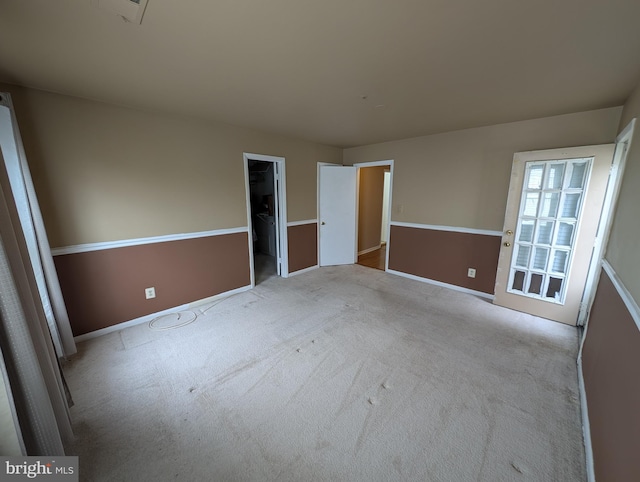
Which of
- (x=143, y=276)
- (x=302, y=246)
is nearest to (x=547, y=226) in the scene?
(x=302, y=246)

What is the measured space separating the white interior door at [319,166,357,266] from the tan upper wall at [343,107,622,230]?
700 millimetres

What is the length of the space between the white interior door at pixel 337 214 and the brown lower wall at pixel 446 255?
86 centimetres

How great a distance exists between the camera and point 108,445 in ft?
4.61

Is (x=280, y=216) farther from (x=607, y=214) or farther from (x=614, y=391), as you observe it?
(x=607, y=214)

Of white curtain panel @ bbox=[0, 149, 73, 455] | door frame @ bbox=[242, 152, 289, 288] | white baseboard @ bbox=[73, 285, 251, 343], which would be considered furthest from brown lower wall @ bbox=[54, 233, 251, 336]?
white curtain panel @ bbox=[0, 149, 73, 455]

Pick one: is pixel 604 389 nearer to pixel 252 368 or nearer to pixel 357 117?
pixel 252 368

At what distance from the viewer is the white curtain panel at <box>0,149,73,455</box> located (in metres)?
1.02

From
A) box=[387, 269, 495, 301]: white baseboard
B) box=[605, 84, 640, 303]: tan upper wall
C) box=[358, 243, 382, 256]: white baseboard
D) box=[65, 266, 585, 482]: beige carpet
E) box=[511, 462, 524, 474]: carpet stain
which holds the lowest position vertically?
box=[511, 462, 524, 474]: carpet stain

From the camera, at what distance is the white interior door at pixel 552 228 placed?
7.97 ft

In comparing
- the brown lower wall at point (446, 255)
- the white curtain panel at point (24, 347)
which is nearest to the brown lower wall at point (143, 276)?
the white curtain panel at point (24, 347)

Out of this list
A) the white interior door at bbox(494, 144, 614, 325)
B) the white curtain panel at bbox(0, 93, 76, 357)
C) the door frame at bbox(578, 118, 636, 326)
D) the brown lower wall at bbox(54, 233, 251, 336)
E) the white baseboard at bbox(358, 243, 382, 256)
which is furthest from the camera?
the white baseboard at bbox(358, 243, 382, 256)

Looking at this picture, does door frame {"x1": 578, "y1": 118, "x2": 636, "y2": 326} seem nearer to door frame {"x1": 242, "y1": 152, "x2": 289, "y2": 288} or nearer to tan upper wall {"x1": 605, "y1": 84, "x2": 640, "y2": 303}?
tan upper wall {"x1": 605, "y1": 84, "x2": 640, "y2": 303}

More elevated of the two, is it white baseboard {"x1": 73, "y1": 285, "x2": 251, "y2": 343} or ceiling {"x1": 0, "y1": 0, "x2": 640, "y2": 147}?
ceiling {"x1": 0, "y1": 0, "x2": 640, "y2": 147}

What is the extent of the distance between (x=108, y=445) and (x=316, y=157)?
4.04 meters
